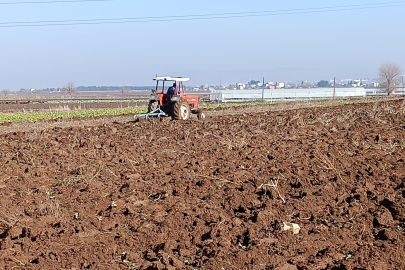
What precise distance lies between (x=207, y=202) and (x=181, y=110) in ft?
42.5

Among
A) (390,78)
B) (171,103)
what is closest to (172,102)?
(171,103)

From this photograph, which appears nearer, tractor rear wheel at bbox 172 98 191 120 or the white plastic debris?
the white plastic debris

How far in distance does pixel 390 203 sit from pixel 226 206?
2361 mm

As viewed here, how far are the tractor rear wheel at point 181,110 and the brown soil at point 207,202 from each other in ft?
20.9

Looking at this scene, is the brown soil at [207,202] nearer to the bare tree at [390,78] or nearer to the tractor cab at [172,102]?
the tractor cab at [172,102]

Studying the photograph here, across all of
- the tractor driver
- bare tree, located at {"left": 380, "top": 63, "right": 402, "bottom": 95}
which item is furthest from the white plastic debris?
bare tree, located at {"left": 380, "top": 63, "right": 402, "bottom": 95}

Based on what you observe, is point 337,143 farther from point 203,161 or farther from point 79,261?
point 79,261

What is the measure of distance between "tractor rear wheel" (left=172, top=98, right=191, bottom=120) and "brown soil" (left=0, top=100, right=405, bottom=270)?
6.37 m

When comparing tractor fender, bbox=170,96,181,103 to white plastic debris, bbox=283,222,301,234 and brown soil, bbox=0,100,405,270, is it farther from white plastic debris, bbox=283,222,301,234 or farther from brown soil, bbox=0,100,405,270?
white plastic debris, bbox=283,222,301,234

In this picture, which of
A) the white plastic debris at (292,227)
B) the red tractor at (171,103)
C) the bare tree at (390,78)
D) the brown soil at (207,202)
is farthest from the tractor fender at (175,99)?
the bare tree at (390,78)

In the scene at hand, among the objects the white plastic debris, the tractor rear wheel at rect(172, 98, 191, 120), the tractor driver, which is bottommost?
the white plastic debris

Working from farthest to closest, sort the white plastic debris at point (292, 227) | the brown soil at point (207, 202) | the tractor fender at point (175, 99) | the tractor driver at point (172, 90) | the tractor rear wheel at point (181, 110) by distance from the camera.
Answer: the tractor driver at point (172, 90)
the tractor fender at point (175, 99)
the tractor rear wheel at point (181, 110)
the white plastic debris at point (292, 227)
the brown soil at point (207, 202)

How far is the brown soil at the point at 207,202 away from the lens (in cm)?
605

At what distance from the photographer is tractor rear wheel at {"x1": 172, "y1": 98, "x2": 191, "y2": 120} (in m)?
20.6
